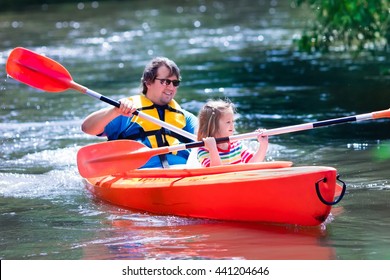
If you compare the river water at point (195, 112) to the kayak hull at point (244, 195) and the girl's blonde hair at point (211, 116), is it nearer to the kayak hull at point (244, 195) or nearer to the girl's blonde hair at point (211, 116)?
the kayak hull at point (244, 195)

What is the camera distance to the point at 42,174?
25.0 ft

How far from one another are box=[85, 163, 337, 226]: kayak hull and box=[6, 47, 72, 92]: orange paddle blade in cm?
106

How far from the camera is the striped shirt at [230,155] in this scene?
20.5 ft

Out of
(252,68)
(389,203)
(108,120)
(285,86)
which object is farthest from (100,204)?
(252,68)

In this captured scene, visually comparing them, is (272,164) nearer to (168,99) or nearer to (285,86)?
(168,99)

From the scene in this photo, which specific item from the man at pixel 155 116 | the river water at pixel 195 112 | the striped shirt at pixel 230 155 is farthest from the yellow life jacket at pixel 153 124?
the river water at pixel 195 112

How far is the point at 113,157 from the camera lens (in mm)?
6426

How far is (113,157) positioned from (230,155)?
2.58 feet

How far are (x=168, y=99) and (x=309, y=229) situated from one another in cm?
154

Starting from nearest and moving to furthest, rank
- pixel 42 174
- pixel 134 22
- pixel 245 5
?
pixel 42 174
pixel 134 22
pixel 245 5

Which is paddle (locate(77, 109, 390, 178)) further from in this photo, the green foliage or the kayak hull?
the green foliage

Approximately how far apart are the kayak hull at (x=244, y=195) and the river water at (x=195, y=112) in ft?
0.27

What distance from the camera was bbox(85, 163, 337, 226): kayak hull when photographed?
5570 millimetres

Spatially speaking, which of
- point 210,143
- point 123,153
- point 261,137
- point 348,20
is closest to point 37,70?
point 123,153
